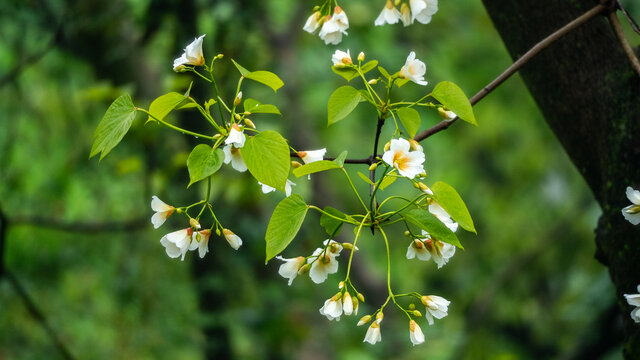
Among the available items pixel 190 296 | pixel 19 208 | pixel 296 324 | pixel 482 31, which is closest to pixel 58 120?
pixel 19 208

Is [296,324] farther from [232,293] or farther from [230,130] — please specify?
[230,130]

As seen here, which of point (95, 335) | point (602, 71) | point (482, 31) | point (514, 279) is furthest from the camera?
point (482, 31)

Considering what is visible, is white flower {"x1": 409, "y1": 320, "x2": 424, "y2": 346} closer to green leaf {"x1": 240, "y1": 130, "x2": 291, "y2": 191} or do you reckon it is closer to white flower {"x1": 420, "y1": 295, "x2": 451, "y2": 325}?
white flower {"x1": 420, "y1": 295, "x2": 451, "y2": 325}

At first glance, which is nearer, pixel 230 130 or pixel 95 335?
pixel 230 130

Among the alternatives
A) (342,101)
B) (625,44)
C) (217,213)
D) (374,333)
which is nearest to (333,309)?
(374,333)

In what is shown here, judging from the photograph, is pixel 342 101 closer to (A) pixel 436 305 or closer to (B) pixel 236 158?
(B) pixel 236 158

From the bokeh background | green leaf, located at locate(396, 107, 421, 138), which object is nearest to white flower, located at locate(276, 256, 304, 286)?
green leaf, located at locate(396, 107, 421, 138)

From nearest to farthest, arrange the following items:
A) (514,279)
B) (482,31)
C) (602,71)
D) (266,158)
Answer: (266,158) → (602,71) → (514,279) → (482,31)
